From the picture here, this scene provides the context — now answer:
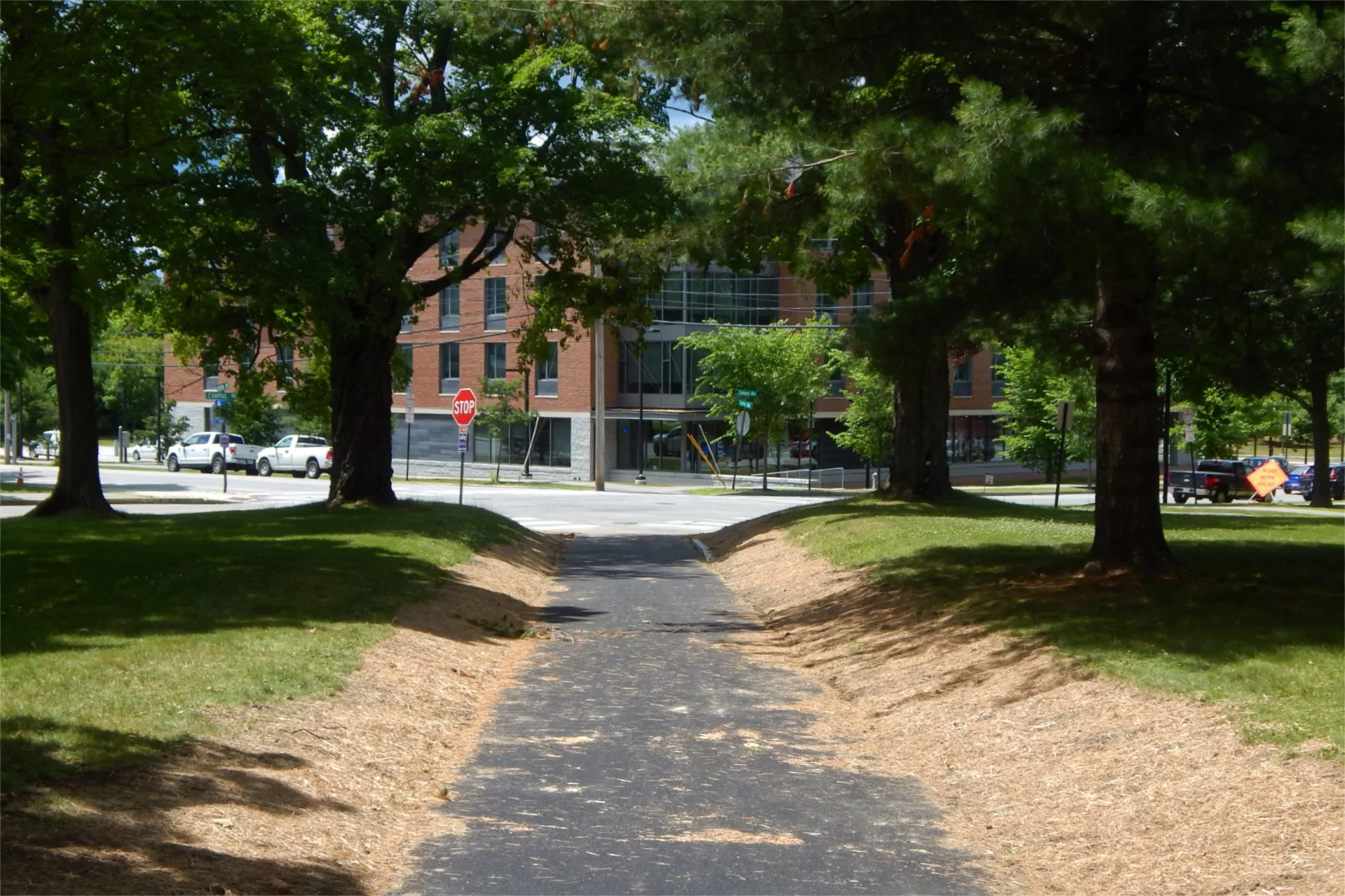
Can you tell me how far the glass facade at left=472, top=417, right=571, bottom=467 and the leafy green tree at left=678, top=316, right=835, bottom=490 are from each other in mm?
9077

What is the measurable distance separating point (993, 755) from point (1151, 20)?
21.8ft

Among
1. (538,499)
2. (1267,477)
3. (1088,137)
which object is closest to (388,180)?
(1088,137)

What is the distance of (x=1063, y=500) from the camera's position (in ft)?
148

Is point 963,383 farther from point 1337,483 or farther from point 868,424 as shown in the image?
point 1337,483

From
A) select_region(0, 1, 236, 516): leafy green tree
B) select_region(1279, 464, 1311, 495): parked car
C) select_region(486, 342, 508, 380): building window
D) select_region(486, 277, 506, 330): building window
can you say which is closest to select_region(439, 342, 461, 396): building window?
select_region(486, 342, 508, 380): building window

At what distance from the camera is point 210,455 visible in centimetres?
6353

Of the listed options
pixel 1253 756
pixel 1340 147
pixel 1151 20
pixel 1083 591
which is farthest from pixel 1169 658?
pixel 1151 20

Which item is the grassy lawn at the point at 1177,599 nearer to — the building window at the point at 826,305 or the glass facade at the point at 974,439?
the building window at the point at 826,305

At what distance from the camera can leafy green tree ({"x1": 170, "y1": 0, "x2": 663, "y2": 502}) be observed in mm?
21094

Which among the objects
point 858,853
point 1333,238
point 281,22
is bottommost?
point 858,853

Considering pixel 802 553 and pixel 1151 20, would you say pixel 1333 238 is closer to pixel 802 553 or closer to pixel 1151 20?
pixel 1151 20

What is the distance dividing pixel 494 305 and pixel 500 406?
4305 millimetres

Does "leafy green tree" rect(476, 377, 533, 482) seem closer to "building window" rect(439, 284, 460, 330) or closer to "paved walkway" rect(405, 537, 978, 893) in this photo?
"building window" rect(439, 284, 460, 330)

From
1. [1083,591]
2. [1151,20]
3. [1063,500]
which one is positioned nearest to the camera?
[1151,20]
